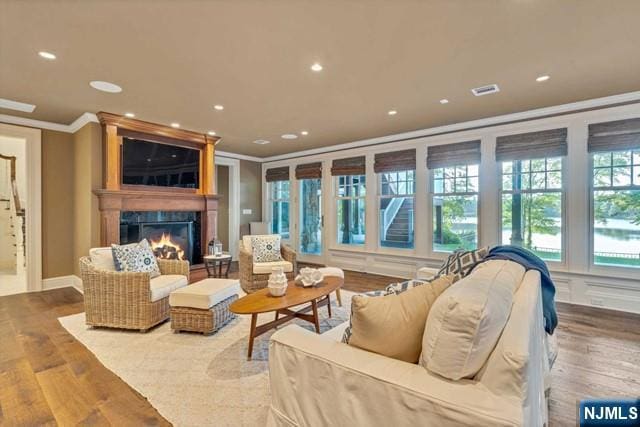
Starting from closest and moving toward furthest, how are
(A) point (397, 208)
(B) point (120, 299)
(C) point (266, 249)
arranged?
(B) point (120, 299)
(C) point (266, 249)
(A) point (397, 208)

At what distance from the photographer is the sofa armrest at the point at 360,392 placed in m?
0.98

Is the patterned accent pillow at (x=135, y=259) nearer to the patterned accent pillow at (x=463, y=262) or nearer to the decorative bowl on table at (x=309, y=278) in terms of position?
the decorative bowl on table at (x=309, y=278)

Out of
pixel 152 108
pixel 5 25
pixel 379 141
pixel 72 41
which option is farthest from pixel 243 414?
pixel 379 141


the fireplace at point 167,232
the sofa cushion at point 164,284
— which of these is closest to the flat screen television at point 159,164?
the fireplace at point 167,232

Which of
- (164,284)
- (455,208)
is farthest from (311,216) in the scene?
(164,284)

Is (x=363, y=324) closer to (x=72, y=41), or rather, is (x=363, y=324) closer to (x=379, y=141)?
(x=72, y=41)

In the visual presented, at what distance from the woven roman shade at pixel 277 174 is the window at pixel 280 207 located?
6.8 inches

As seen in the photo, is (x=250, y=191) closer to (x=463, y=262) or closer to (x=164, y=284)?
(x=164, y=284)

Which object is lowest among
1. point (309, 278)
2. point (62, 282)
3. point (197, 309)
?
point (62, 282)

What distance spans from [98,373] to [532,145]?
5.31 m

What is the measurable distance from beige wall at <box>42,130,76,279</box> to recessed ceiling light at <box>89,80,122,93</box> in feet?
7.00

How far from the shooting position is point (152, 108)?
12.8ft

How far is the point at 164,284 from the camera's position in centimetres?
324

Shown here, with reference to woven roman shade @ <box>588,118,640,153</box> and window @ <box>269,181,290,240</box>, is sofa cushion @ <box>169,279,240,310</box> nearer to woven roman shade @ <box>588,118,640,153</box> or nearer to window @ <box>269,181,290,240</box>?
window @ <box>269,181,290,240</box>
